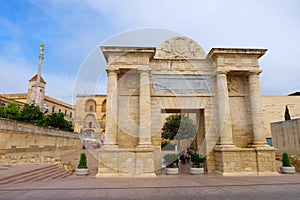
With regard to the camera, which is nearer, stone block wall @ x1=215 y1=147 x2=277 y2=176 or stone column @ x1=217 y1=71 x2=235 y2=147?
stone block wall @ x1=215 y1=147 x2=277 y2=176

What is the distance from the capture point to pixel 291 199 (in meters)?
5.89

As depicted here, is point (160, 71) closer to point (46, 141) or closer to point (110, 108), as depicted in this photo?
point (110, 108)

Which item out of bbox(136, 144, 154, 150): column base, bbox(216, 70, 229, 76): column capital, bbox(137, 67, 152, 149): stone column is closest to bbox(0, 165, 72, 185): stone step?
bbox(136, 144, 154, 150): column base

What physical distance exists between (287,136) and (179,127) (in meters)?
14.7

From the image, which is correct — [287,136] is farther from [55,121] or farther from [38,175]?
[55,121]

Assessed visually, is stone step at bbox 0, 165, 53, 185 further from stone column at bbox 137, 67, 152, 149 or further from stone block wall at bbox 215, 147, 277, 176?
stone block wall at bbox 215, 147, 277, 176

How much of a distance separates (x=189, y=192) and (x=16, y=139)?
53.1ft

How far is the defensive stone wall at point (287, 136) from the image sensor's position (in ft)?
64.8

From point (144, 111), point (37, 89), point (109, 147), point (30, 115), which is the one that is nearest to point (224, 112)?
point (144, 111)

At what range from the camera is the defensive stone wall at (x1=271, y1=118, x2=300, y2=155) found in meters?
19.8

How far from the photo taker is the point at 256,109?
1278 centimetres

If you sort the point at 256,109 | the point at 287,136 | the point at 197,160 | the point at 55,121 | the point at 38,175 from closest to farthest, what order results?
1. the point at 38,175
2. the point at 197,160
3. the point at 256,109
4. the point at 287,136
5. the point at 55,121

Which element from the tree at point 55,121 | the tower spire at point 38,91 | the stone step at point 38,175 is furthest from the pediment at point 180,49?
the tower spire at point 38,91

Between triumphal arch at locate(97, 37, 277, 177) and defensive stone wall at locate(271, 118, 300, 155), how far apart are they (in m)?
10.3
